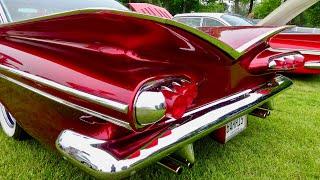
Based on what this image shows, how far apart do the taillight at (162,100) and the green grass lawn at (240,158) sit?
0.97 meters

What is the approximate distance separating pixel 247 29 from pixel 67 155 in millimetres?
1619

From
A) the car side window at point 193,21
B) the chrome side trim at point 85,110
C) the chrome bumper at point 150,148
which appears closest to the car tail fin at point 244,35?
the chrome bumper at point 150,148

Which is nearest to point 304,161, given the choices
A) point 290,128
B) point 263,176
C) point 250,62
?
point 263,176

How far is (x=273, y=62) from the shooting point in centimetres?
242

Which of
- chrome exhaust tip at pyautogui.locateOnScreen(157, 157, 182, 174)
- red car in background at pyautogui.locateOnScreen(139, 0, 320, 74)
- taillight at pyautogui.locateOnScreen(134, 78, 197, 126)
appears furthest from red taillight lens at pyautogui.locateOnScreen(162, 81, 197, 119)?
red car in background at pyautogui.locateOnScreen(139, 0, 320, 74)

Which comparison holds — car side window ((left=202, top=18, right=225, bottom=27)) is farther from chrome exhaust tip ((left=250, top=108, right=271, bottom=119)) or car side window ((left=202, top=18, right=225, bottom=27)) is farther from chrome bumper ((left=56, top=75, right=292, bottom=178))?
chrome bumper ((left=56, top=75, right=292, bottom=178))

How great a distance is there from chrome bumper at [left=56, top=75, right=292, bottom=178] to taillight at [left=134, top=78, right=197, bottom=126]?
199 millimetres

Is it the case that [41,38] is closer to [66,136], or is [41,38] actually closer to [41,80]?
[41,80]

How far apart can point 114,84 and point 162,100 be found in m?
0.22

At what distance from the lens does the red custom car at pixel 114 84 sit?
1.39 meters

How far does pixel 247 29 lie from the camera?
2.52 m

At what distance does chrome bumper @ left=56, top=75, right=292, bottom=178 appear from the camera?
144 centimetres

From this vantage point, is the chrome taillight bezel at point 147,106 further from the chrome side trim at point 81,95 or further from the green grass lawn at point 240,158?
the green grass lawn at point 240,158

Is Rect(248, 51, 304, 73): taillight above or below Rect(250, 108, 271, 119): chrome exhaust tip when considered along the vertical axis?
above
